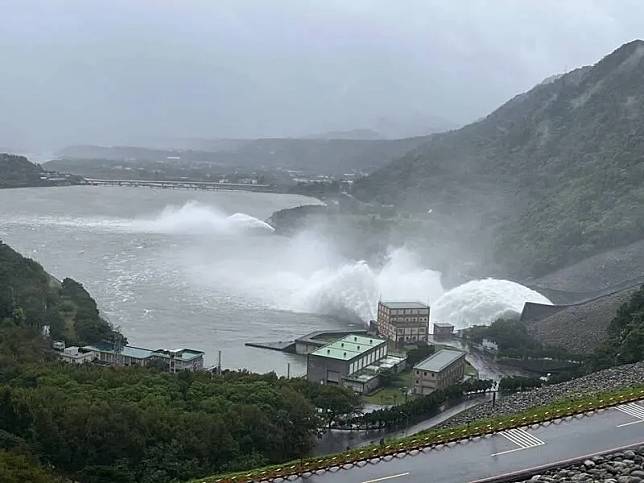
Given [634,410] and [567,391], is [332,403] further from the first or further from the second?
[634,410]

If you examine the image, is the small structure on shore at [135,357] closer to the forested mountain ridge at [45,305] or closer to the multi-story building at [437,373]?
the forested mountain ridge at [45,305]

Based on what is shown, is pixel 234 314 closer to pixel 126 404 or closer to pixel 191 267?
pixel 191 267

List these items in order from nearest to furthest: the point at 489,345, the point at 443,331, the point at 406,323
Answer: the point at 489,345, the point at 406,323, the point at 443,331

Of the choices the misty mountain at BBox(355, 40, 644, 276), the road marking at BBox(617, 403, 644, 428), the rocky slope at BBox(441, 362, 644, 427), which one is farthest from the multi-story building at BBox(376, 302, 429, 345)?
the road marking at BBox(617, 403, 644, 428)

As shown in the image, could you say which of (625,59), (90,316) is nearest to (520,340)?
(90,316)

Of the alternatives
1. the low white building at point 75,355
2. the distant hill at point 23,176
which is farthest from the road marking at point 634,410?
the distant hill at point 23,176

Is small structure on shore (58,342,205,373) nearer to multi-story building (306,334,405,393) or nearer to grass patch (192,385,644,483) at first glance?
multi-story building (306,334,405,393)

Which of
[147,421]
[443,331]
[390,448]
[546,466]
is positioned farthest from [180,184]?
[546,466]
